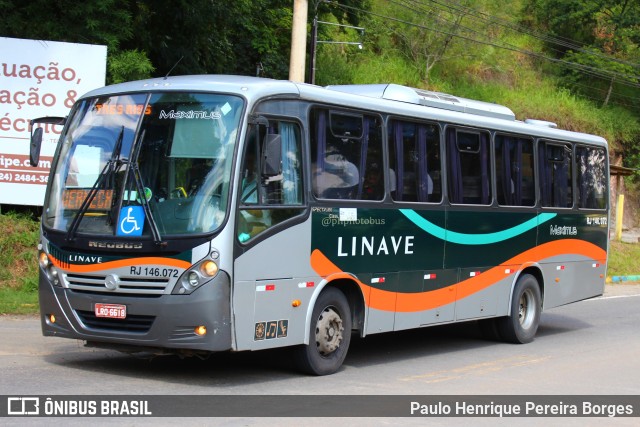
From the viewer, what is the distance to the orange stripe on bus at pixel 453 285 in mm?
10742

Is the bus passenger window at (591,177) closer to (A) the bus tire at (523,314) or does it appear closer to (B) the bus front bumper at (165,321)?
(A) the bus tire at (523,314)

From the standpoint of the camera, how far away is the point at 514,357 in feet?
43.2

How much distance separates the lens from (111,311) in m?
9.56

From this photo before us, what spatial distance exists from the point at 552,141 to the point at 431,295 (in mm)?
4504

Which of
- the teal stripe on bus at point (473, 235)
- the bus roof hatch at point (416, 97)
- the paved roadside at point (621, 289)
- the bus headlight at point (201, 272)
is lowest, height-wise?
the paved roadside at point (621, 289)

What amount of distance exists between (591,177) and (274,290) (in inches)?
340

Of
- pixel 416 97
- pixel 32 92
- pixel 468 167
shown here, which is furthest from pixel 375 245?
pixel 32 92

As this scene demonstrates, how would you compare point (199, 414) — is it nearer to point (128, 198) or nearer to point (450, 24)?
point (128, 198)

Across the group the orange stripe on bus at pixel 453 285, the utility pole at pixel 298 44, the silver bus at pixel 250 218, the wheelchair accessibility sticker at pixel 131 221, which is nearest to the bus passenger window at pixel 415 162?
the silver bus at pixel 250 218

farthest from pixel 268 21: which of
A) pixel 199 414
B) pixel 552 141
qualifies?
pixel 199 414

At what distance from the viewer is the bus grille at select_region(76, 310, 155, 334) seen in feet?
31.0

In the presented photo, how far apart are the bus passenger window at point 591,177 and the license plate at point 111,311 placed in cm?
929

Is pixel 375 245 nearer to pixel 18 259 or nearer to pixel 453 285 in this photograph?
pixel 453 285

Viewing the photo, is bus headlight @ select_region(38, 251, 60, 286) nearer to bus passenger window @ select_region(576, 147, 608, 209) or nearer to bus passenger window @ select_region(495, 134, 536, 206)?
bus passenger window @ select_region(495, 134, 536, 206)
